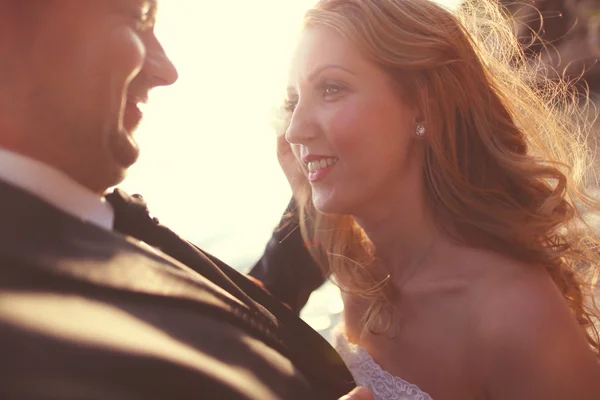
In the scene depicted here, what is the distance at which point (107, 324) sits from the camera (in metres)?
0.73

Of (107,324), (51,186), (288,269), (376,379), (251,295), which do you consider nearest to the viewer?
(107,324)

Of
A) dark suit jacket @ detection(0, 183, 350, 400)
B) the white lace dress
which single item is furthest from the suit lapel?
the white lace dress

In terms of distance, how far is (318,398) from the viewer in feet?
3.42

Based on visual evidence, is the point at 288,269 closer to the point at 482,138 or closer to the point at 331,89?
the point at 331,89

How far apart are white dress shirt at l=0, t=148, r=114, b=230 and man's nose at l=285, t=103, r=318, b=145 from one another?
74 centimetres

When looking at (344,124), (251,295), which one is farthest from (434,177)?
(251,295)

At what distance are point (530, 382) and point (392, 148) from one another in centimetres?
69

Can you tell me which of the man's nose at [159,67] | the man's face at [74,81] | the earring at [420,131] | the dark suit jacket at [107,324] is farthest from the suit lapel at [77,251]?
the earring at [420,131]

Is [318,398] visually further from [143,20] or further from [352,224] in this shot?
[352,224]

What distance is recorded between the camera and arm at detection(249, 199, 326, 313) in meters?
1.87

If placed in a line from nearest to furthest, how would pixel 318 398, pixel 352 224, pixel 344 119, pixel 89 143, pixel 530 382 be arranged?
1. pixel 89 143
2. pixel 318 398
3. pixel 530 382
4. pixel 344 119
5. pixel 352 224

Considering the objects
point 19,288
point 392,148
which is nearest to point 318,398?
point 19,288

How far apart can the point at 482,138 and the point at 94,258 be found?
1251mm

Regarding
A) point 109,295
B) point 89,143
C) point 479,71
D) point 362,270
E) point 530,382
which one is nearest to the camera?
point 109,295
